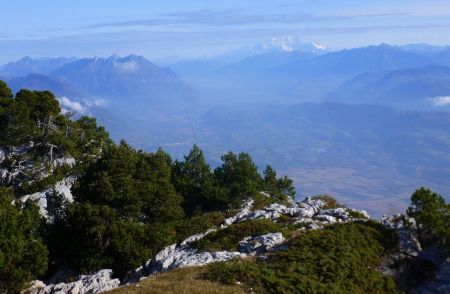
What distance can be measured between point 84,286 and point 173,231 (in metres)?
13.0

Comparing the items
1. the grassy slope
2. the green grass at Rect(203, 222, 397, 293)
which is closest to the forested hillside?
the green grass at Rect(203, 222, 397, 293)

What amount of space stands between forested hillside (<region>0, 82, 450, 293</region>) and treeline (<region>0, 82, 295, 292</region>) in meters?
0.14

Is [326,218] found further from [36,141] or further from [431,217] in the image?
A: [36,141]

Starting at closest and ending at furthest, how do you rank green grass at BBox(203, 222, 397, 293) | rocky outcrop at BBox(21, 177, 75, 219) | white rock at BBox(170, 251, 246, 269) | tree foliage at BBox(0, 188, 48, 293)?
green grass at BBox(203, 222, 397, 293), tree foliage at BBox(0, 188, 48, 293), white rock at BBox(170, 251, 246, 269), rocky outcrop at BBox(21, 177, 75, 219)

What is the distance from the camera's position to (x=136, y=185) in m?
49.9

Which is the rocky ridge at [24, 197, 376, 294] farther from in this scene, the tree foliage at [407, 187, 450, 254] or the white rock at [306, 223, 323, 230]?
the tree foliage at [407, 187, 450, 254]

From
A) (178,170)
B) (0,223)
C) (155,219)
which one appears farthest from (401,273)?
(178,170)

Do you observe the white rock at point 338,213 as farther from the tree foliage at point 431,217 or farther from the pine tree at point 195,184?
the pine tree at point 195,184

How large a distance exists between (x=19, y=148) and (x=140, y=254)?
106 ft

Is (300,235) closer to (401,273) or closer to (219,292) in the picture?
(401,273)

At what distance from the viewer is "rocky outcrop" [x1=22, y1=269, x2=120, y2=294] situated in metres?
34.7

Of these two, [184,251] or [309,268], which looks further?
[184,251]

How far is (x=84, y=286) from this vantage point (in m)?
35.5

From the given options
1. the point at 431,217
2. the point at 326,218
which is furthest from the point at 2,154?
the point at 431,217
